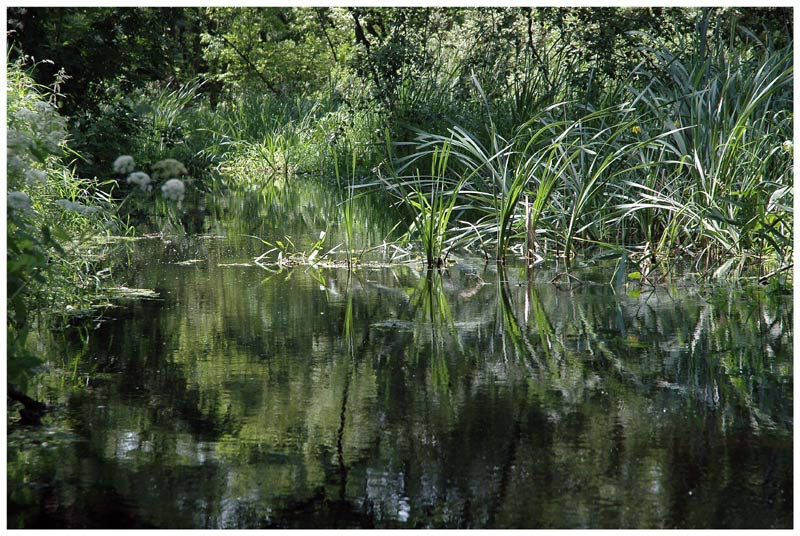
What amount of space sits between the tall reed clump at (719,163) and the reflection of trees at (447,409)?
3.48ft

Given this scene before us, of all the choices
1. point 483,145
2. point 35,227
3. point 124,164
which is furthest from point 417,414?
point 483,145

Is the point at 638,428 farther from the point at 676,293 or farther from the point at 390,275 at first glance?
the point at 390,275

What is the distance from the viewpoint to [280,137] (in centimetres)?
1622

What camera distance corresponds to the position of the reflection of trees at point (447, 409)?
2.73 meters

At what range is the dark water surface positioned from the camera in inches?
106

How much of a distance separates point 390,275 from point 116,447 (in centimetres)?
357

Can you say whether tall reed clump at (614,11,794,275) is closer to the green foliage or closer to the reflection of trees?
the reflection of trees

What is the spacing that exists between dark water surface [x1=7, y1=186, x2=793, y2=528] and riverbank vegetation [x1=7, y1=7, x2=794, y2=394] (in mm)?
445

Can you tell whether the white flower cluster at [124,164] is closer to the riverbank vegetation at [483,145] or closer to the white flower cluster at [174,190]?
the riverbank vegetation at [483,145]

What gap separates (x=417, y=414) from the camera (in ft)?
11.3

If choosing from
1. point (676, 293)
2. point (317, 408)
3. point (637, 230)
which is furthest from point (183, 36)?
point (317, 408)

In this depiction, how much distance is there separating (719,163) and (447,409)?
3831 millimetres

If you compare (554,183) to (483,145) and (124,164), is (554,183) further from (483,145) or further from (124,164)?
(124,164)

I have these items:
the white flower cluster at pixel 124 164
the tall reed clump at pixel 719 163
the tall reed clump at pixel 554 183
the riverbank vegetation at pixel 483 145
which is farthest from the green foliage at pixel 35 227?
the tall reed clump at pixel 719 163
